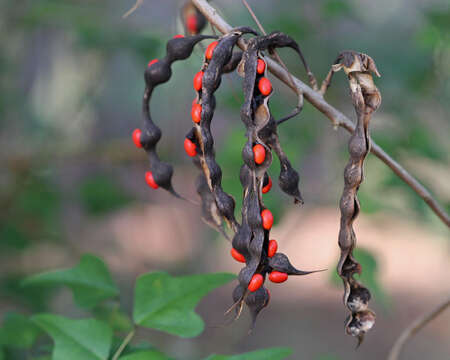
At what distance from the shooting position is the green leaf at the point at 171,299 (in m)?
1.38

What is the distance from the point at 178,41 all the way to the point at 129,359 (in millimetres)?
706

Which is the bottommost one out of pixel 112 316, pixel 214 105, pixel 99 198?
pixel 99 198

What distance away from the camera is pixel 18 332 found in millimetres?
1661

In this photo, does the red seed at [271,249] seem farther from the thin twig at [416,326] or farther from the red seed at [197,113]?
the thin twig at [416,326]

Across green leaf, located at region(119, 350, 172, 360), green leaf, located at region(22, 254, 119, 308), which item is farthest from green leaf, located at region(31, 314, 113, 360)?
green leaf, located at region(22, 254, 119, 308)

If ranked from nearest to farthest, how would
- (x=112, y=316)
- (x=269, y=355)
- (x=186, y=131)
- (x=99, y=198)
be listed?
(x=269, y=355) < (x=112, y=316) < (x=99, y=198) < (x=186, y=131)

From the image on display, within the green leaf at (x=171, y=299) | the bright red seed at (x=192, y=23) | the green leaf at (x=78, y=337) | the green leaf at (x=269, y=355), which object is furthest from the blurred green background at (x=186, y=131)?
the green leaf at (x=269, y=355)

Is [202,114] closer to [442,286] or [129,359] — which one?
[129,359]

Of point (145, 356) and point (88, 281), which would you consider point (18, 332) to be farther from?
point (145, 356)

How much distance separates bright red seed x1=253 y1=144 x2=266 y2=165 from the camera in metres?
1.00

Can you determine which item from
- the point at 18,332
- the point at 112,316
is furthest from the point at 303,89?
the point at 18,332

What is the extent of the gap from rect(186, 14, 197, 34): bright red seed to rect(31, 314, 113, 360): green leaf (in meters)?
0.80

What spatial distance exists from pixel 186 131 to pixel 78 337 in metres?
3.12

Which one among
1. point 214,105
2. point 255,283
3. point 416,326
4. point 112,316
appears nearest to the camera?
point 255,283
